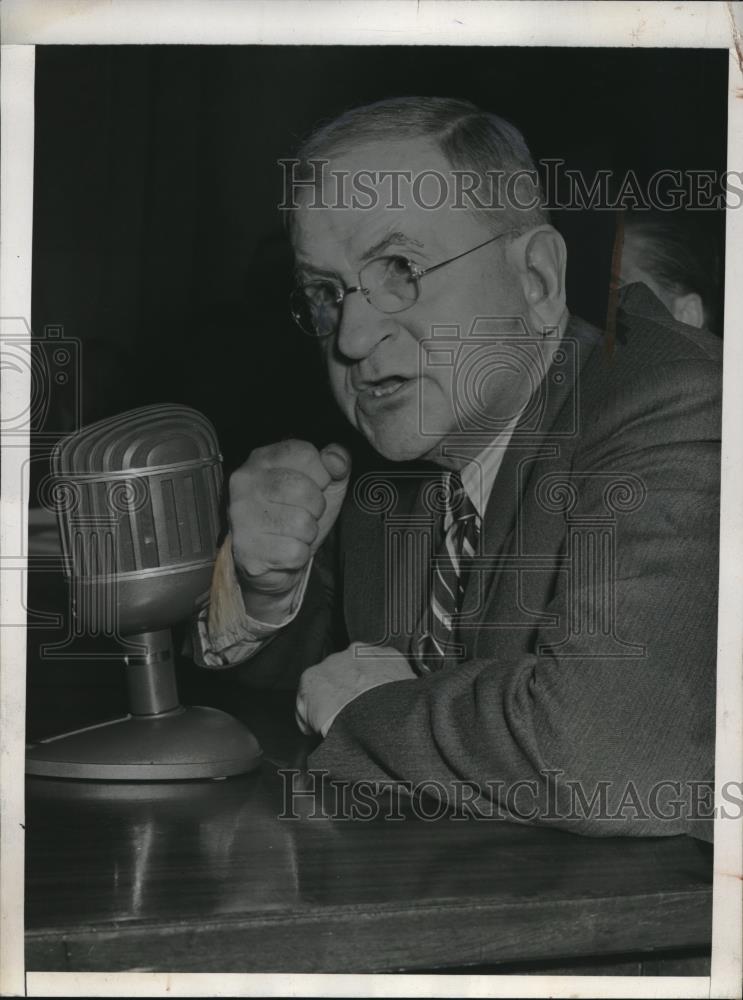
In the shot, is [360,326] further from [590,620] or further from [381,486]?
[590,620]

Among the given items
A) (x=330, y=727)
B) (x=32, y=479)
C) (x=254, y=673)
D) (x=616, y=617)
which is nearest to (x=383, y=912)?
(x=330, y=727)

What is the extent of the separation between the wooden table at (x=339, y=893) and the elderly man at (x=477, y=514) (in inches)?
3.6

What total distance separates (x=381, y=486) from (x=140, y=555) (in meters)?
0.41

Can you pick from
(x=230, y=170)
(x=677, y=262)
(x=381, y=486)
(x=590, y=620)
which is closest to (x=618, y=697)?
(x=590, y=620)

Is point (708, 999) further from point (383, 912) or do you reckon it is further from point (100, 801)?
point (100, 801)

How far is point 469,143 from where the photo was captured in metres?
1.87

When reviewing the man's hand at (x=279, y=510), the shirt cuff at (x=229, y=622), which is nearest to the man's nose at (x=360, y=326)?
the man's hand at (x=279, y=510)

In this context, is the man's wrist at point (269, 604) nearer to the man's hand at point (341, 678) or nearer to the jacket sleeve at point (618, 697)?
the man's hand at point (341, 678)

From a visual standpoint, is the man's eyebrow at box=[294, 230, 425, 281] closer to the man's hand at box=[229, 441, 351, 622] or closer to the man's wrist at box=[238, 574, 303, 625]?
the man's hand at box=[229, 441, 351, 622]

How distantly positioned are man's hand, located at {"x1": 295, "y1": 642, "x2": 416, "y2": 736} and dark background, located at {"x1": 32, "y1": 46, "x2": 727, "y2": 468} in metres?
0.35

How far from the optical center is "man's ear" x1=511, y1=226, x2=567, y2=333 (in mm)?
1891

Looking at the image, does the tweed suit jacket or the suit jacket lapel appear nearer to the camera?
the tweed suit jacket

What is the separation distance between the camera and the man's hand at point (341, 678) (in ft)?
6.07

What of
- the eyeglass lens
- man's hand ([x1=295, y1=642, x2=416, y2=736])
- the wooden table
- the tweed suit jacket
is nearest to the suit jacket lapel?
the tweed suit jacket
